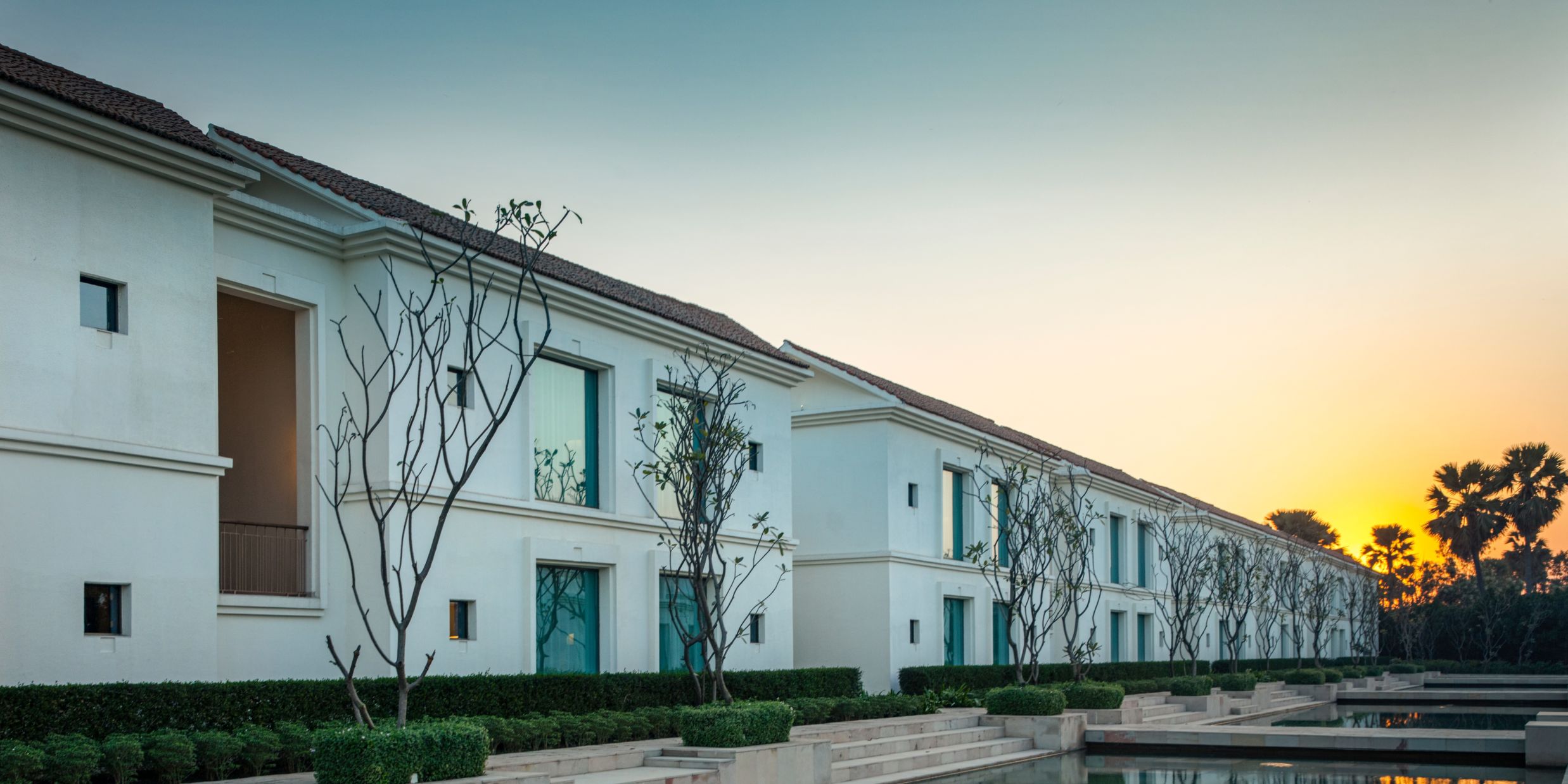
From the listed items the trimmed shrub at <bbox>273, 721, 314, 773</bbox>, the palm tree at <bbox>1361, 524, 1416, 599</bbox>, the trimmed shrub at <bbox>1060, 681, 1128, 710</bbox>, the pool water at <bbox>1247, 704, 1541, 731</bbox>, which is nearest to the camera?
the trimmed shrub at <bbox>273, 721, 314, 773</bbox>

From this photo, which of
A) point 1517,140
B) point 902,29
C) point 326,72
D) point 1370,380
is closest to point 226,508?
point 326,72

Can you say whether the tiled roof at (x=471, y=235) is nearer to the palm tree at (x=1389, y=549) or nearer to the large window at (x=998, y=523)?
the large window at (x=998, y=523)

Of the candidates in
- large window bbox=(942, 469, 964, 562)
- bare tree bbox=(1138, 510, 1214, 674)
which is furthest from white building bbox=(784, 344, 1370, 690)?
bare tree bbox=(1138, 510, 1214, 674)

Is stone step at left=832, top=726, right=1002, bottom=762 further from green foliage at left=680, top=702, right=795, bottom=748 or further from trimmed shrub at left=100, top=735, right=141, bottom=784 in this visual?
trimmed shrub at left=100, top=735, right=141, bottom=784

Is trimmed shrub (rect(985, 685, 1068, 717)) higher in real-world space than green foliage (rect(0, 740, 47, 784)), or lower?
lower

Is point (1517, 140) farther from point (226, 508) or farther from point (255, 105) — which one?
point (226, 508)

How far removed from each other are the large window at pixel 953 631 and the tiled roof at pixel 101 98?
20022mm

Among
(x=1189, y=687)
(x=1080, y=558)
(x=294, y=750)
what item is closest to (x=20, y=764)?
(x=294, y=750)

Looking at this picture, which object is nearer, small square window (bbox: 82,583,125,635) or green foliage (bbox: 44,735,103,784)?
green foliage (bbox: 44,735,103,784)

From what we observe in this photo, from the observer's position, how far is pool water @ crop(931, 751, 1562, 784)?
16.1 meters

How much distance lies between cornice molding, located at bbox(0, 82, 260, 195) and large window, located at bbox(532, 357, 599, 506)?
579cm

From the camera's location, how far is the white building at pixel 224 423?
12.7m

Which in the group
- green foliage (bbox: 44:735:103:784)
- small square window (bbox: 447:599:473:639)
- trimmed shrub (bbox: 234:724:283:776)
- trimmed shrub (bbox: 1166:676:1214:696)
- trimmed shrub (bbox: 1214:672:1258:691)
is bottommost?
trimmed shrub (bbox: 1214:672:1258:691)

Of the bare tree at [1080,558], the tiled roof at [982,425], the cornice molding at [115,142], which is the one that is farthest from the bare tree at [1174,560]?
the cornice molding at [115,142]
